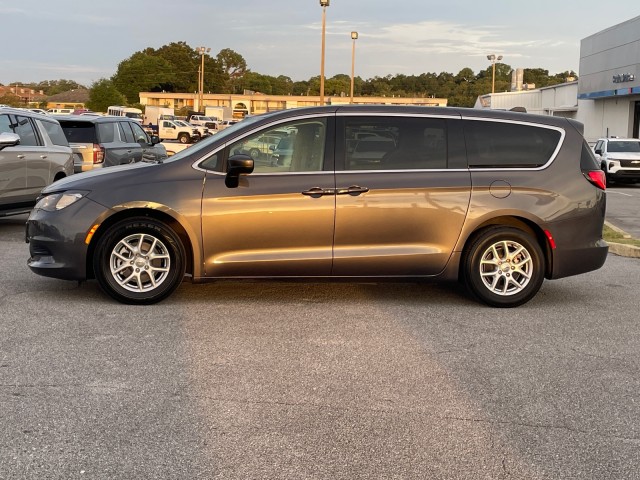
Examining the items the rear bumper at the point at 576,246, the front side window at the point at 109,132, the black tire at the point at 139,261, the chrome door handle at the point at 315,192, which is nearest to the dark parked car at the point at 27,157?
the front side window at the point at 109,132

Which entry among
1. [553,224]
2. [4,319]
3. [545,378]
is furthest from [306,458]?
[553,224]

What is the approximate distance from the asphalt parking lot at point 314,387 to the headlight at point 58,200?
835mm

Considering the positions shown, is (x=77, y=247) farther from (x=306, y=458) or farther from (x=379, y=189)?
(x=306, y=458)

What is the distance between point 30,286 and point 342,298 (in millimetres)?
3062

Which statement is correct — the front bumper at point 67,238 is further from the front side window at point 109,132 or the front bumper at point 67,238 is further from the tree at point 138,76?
the tree at point 138,76

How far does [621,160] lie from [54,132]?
20966 millimetres

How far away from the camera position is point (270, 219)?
7.06 m

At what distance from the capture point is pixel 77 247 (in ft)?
23.2

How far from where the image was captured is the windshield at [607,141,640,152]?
28828 mm

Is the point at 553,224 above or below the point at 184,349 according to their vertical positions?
above

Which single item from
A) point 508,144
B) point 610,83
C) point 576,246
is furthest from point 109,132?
point 610,83

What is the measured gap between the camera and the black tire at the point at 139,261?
7047 millimetres

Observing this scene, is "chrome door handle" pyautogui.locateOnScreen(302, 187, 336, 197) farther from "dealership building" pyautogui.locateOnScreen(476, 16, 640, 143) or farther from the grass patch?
"dealership building" pyautogui.locateOnScreen(476, 16, 640, 143)

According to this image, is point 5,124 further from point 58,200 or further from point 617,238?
point 617,238
